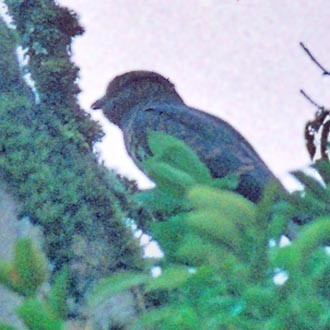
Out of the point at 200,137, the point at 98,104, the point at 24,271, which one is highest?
the point at 98,104

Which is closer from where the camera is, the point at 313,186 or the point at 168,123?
the point at 313,186

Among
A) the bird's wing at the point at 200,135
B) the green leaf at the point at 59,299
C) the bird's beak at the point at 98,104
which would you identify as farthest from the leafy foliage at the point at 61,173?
the bird's beak at the point at 98,104

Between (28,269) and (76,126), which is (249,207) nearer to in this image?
(28,269)

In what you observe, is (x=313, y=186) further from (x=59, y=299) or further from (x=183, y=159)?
(x=59, y=299)

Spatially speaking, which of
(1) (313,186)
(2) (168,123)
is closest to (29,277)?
(1) (313,186)

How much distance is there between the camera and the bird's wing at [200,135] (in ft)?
9.02

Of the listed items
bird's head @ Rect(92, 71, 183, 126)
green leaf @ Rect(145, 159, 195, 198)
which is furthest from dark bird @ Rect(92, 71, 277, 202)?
green leaf @ Rect(145, 159, 195, 198)

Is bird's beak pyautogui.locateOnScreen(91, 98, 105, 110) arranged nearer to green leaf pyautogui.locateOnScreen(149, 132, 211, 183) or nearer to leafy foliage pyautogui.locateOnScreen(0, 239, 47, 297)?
green leaf pyautogui.locateOnScreen(149, 132, 211, 183)

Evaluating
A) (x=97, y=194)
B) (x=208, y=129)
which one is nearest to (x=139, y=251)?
(x=97, y=194)

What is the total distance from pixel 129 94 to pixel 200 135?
0.52 meters

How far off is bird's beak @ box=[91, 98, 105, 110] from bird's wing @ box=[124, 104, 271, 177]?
13 centimetres

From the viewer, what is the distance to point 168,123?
325 cm

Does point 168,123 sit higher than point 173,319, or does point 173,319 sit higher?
point 168,123

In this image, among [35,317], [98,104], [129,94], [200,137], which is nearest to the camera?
[35,317]
